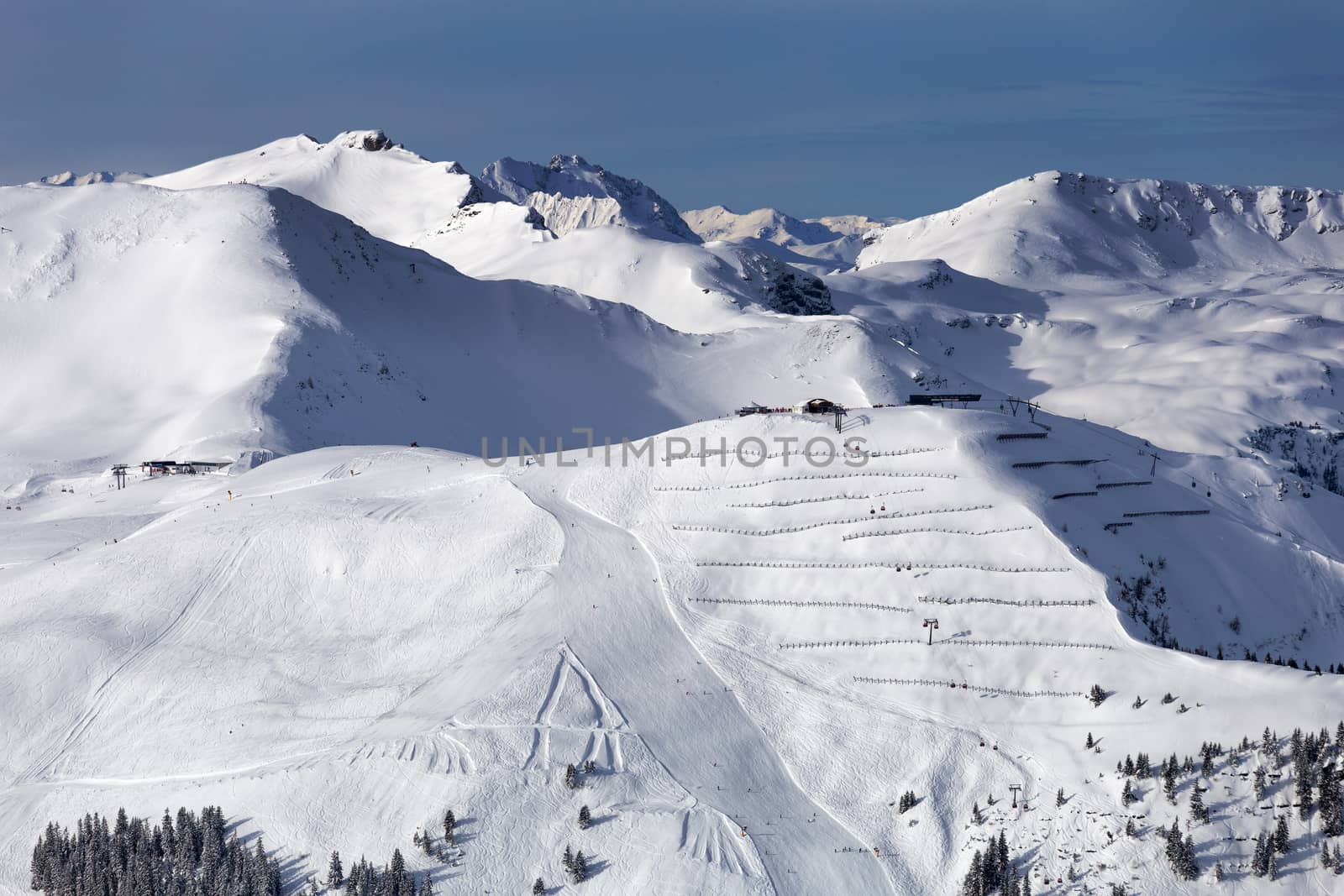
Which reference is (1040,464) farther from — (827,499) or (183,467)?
(183,467)

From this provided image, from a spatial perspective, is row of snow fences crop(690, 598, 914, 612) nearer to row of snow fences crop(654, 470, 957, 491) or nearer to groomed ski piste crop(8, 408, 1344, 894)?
groomed ski piste crop(8, 408, 1344, 894)

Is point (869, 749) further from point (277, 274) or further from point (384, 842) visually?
point (277, 274)

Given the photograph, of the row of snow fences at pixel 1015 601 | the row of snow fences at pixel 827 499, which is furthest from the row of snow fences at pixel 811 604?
the row of snow fences at pixel 827 499

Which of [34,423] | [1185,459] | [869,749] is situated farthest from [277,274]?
[869,749]

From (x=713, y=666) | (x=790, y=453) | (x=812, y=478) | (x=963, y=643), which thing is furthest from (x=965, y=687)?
(x=790, y=453)

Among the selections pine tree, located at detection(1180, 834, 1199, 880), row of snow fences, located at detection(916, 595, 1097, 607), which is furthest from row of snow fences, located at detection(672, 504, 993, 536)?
pine tree, located at detection(1180, 834, 1199, 880)

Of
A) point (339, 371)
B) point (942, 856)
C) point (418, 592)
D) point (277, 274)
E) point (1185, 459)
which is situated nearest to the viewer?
point (942, 856)

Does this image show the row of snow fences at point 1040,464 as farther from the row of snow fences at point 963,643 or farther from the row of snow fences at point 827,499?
the row of snow fences at point 963,643
